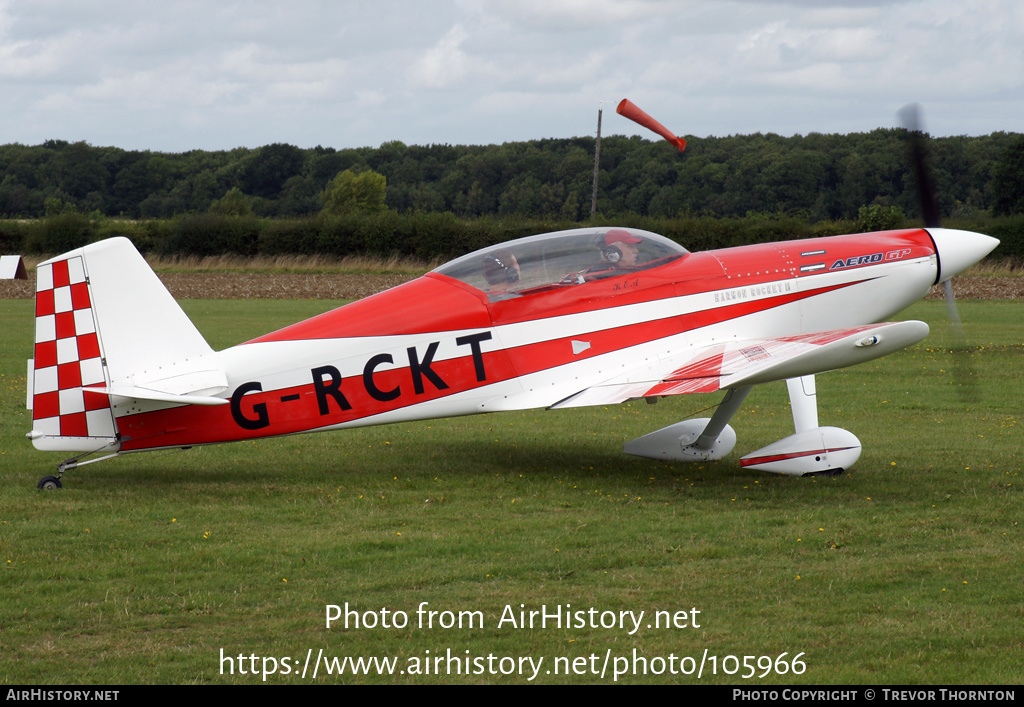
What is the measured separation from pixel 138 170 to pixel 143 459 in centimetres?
6934

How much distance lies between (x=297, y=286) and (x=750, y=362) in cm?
2919

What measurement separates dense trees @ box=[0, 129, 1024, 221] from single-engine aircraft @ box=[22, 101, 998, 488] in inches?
800

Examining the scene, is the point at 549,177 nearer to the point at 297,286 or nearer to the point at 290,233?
the point at 290,233

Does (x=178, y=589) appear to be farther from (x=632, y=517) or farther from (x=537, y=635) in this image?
(x=632, y=517)

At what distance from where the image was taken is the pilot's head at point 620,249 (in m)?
8.39

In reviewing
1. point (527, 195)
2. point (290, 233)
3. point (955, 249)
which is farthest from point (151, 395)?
point (527, 195)

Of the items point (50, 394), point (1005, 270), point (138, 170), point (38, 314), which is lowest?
point (1005, 270)

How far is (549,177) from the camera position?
191ft

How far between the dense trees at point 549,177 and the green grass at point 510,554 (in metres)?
21.3

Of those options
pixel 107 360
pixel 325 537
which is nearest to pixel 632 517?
pixel 325 537

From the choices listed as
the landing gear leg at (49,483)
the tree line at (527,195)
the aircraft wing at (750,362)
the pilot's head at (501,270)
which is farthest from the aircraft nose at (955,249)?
the tree line at (527,195)

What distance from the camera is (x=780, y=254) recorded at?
28.3 feet

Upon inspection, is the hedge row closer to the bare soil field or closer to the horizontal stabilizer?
the bare soil field
